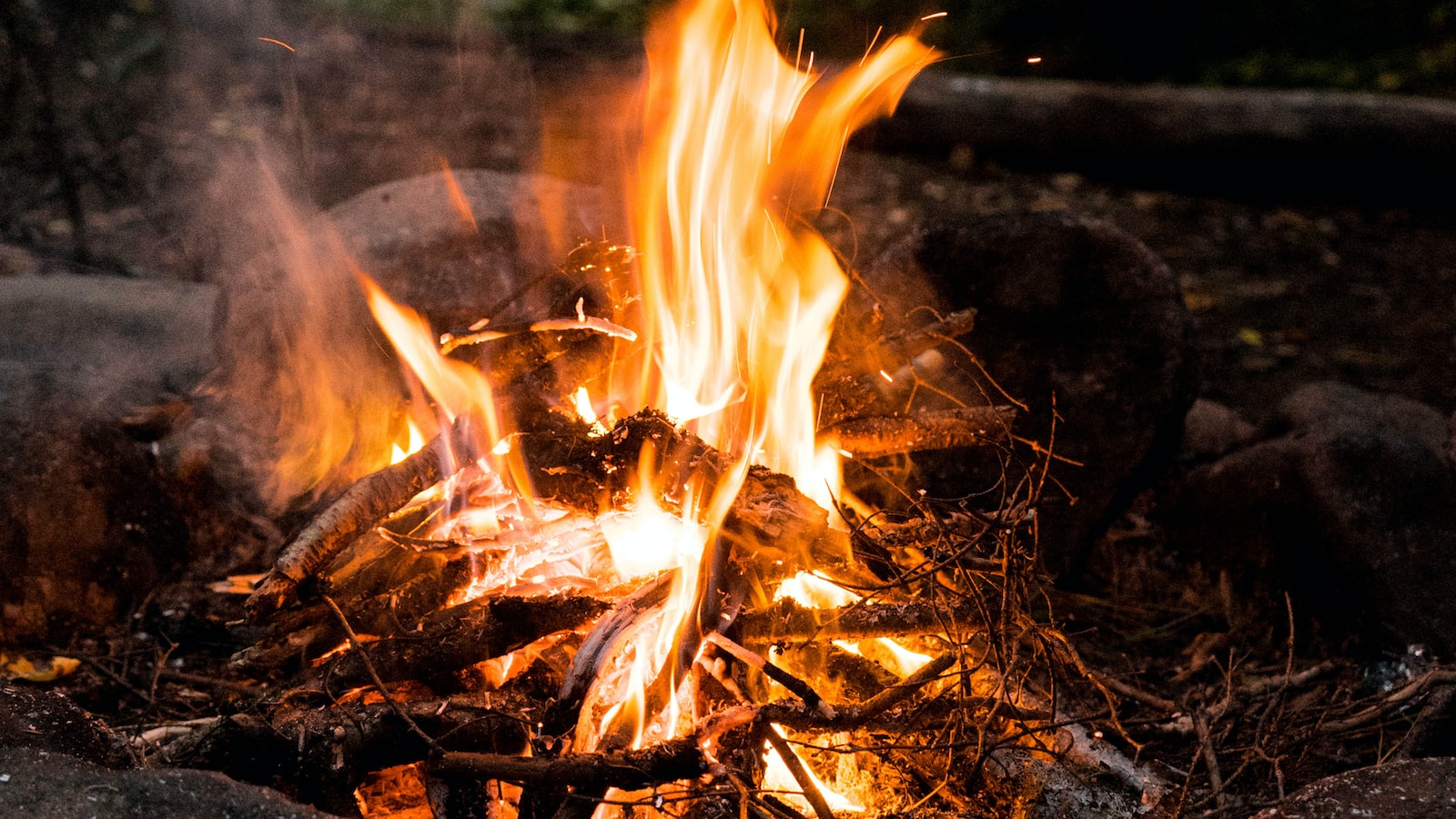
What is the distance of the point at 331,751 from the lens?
2324 mm

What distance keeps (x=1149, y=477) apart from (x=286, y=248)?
3.59m

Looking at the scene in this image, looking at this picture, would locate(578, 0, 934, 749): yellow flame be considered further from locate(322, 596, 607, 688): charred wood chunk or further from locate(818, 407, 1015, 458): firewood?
locate(322, 596, 607, 688): charred wood chunk

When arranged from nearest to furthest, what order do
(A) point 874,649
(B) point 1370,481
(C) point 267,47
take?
1. (A) point 874,649
2. (B) point 1370,481
3. (C) point 267,47

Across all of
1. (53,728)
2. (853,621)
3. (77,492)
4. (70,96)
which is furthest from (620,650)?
(70,96)

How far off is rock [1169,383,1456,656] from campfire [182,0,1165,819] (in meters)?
1.33

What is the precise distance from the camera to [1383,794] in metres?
2.00

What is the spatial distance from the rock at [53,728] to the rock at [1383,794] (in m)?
2.43

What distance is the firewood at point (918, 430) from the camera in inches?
125

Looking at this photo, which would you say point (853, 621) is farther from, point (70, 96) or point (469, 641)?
point (70, 96)

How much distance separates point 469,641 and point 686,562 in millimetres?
581

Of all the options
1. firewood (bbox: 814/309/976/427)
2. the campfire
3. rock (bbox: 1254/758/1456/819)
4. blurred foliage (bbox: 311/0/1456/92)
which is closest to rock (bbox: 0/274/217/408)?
the campfire

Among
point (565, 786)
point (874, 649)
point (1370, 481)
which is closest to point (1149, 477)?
point (1370, 481)

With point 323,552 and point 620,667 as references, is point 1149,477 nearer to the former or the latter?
point 620,667

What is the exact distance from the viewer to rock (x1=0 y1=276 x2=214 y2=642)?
3309 millimetres
